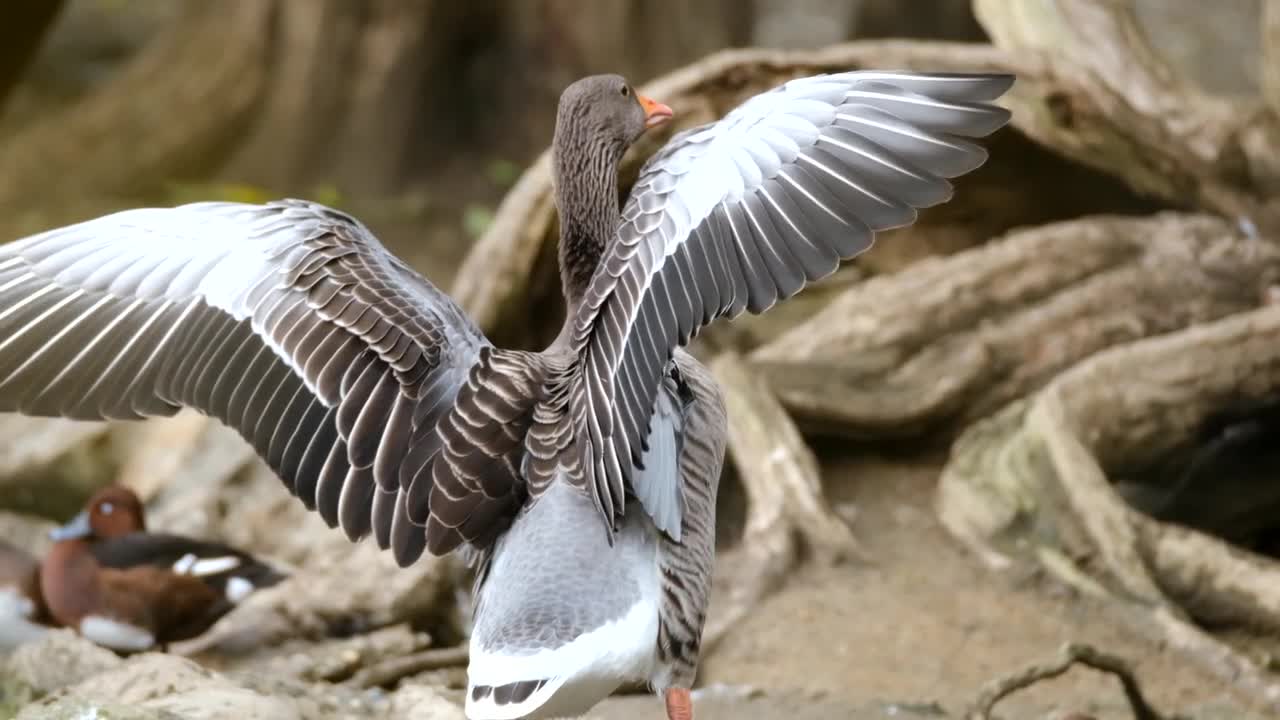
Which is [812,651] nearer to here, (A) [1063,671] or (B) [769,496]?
(B) [769,496]

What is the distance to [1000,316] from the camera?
21.1 ft

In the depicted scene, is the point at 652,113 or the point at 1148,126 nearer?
the point at 652,113

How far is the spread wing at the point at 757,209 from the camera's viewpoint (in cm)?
330

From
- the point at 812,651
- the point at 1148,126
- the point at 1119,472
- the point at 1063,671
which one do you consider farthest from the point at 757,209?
the point at 1148,126

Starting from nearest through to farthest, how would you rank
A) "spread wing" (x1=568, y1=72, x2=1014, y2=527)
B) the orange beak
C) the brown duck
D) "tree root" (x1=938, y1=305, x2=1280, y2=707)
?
1. "spread wing" (x1=568, y1=72, x2=1014, y2=527)
2. the orange beak
3. "tree root" (x1=938, y1=305, x2=1280, y2=707)
4. the brown duck

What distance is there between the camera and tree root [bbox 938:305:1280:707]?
17.3ft

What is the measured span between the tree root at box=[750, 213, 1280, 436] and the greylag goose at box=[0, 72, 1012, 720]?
7.52 feet

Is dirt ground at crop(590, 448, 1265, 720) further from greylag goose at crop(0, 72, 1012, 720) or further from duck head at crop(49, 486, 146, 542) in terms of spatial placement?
duck head at crop(49, 486, 146, 542)

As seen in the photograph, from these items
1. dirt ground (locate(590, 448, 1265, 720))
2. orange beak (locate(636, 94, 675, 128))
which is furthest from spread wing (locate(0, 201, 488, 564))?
dirt ground (locate(590, 448, 1265, 720))

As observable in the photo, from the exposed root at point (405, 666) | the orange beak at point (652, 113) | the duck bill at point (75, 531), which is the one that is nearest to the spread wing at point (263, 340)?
the orange beak at point (652, 113)

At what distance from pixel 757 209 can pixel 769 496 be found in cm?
250

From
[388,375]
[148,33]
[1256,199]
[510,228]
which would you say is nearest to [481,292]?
[510,228]

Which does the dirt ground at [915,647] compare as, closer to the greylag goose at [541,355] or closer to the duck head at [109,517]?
the greylag goose at [541,355]

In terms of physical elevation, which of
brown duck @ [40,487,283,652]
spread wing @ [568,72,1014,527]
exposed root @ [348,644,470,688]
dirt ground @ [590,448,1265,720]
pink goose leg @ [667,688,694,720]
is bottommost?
dirt ground @ [590,448,1265,720]
